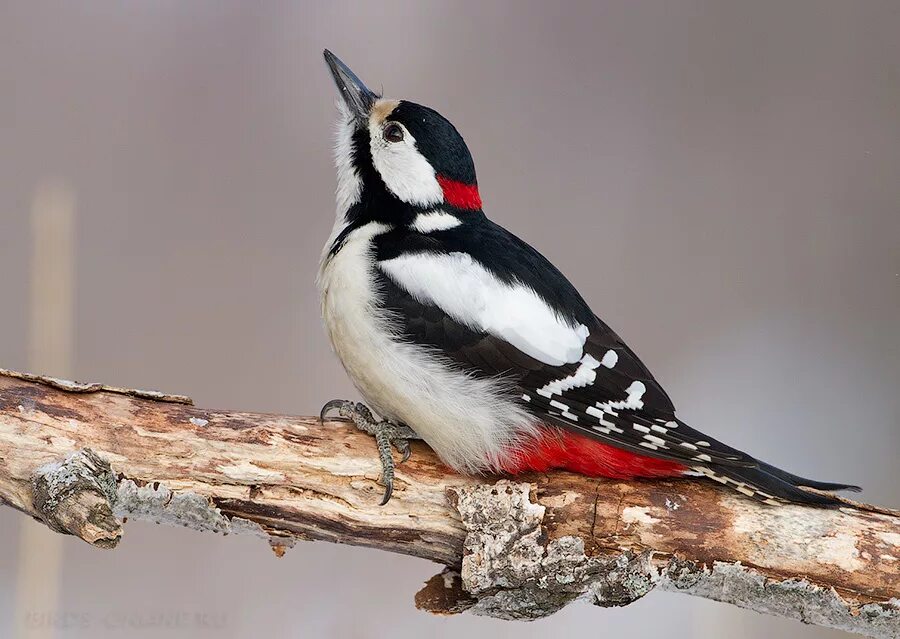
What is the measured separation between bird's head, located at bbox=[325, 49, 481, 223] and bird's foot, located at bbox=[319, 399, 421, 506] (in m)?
0.25

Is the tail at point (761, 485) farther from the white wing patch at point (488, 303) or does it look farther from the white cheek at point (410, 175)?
the white cheek at point (410, 175)

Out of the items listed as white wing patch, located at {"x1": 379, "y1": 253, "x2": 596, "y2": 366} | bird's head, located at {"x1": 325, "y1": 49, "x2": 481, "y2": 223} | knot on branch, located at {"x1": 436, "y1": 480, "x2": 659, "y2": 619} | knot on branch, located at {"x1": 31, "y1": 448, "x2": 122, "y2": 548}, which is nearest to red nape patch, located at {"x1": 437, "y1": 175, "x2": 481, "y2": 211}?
bird's head, located at {"x1": 325, "y1": 49, "x2": 481, "y2": 223}

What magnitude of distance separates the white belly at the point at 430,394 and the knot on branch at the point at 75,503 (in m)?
0.33


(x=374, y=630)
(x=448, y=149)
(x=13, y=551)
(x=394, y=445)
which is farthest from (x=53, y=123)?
(x=374, y=630)

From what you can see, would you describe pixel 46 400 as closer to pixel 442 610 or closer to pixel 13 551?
pixel 442 610

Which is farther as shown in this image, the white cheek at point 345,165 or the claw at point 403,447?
the white cheek at point 345,165

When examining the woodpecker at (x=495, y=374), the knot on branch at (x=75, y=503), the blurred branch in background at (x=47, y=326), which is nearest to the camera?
the knot on branch at (x=75, y=503)

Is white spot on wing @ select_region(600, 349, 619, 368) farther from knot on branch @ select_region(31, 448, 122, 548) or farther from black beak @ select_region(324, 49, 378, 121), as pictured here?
knot on branch @ select_region(31, 448, 122, 548)

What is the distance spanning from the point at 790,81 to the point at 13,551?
5.44 feet

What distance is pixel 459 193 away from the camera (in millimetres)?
1258

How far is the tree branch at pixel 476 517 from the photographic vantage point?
1074 mm

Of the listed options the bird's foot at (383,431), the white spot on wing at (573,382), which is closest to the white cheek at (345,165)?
the bird's foot at (383,431)

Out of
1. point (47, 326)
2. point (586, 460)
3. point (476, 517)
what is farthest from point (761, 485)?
point (47, 326)

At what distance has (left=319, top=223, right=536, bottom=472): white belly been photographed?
3.70 ft
